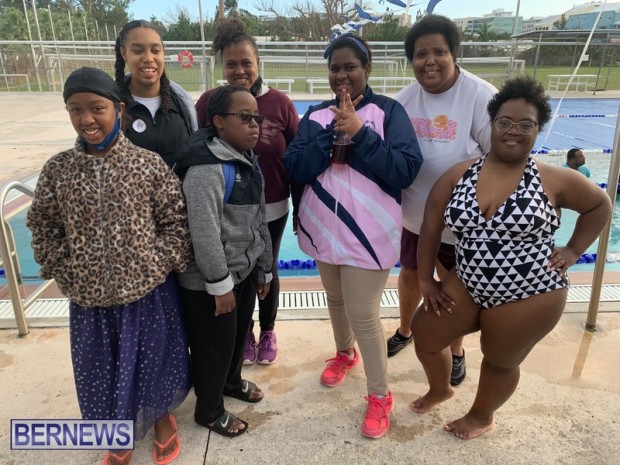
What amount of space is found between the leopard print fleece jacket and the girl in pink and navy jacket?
70 centimetres

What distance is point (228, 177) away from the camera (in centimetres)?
194

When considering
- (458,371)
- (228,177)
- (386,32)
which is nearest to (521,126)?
(228,177)

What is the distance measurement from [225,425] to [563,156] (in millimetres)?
9519

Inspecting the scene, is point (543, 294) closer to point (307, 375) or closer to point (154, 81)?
point (307, 375)

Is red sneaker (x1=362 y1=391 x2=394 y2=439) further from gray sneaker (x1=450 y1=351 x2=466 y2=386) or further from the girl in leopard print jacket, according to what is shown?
the girl in leopard print jacket

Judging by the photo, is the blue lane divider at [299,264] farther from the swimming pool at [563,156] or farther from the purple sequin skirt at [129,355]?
the purple sequin skirt at [129,355]

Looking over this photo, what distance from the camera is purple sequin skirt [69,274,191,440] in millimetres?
1893

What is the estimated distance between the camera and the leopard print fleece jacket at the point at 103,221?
5.74 ft

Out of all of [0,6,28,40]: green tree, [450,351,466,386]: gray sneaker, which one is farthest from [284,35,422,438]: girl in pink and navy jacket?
[0,6,28,40]: green tree

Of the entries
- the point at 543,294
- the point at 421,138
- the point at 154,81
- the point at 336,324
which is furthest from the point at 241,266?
the point at 543,294

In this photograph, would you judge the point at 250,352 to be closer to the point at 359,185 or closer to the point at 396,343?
the point at 396,343

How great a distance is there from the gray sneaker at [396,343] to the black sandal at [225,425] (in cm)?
107

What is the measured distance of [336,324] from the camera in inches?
101

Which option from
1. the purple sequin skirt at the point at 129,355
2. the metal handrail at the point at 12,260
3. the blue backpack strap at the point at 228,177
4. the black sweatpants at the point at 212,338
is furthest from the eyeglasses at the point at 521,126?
the metal handrail at the point at 12,260
